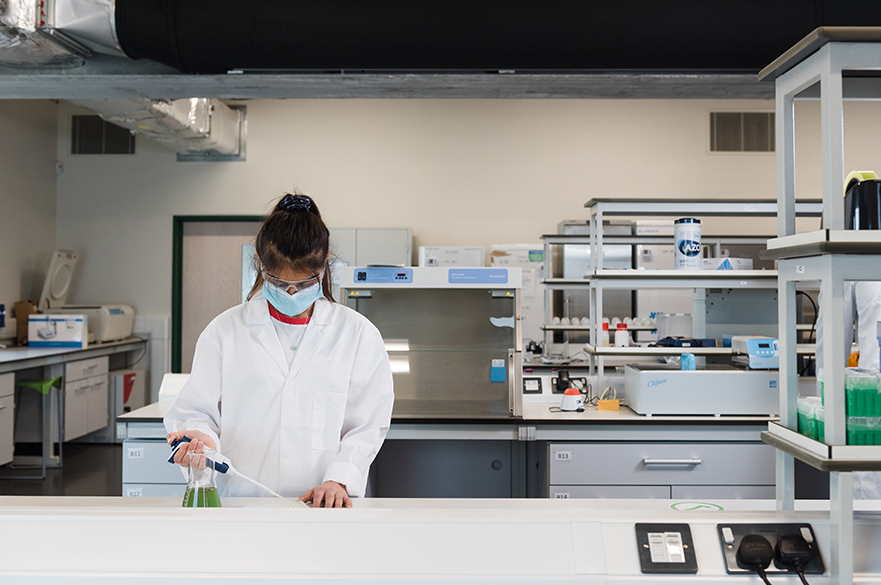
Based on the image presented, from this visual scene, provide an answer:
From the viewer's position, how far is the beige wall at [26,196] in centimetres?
517

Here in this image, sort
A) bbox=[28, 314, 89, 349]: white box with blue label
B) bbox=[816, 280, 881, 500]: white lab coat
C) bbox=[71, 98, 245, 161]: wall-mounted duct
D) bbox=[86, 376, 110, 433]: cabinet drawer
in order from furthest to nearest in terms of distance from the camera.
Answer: bbox=[86, 376, 110, 433]: cabinet drawer < bbox=[28, 314, 89, 349]: white box with blue label < bbox=[71, 98, 245, 161]: wall-mounted duct < bbox=[816, 280, 881, 500]: white lab coat

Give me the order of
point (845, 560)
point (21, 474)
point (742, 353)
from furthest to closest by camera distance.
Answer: point (21, 474)
point (742, 353)
point (845, 560)

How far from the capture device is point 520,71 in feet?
7.30

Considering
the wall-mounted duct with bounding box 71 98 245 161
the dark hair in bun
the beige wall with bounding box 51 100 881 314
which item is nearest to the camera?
the dark hair in bun

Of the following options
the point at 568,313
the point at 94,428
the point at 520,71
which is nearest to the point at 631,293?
the point at 568,313

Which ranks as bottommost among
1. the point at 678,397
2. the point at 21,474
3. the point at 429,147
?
the point at 21,474

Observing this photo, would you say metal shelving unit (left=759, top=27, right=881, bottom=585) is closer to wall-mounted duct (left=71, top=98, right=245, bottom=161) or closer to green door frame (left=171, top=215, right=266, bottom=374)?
wall-mounted duct (left=71, top=98, right=245, bottom=161)

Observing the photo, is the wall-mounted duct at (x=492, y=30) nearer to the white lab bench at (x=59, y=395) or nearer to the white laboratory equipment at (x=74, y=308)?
the white lab bench at (x=59, y=395)

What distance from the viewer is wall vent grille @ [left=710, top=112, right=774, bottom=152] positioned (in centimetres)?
575

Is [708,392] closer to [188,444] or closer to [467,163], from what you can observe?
[188,444]

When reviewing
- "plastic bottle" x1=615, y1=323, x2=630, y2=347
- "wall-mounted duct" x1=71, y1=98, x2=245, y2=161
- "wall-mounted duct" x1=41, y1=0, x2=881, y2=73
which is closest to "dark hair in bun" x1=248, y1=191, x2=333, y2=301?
"wall-mounted duct" x1=41, y1=0, x2=881, y2=73

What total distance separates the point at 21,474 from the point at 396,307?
131 inches

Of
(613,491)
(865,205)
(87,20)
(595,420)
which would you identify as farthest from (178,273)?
(865,205)

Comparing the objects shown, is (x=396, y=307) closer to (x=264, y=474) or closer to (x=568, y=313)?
(x=264, y=474)
